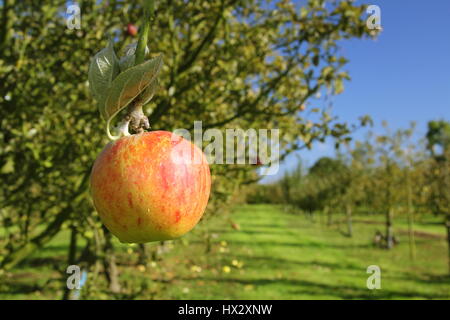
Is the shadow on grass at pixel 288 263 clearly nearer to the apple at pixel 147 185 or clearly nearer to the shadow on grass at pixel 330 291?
the shadow on grass at pixel 330 291

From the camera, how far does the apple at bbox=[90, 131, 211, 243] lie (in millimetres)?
953

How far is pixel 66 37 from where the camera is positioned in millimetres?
3842

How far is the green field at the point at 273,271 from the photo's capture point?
10.6 meters

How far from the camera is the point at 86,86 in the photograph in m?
3.84

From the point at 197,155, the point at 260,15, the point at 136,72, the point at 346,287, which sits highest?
the point at 260,15

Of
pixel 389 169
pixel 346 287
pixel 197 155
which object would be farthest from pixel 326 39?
pixel 389 169

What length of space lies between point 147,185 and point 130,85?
0.25 m

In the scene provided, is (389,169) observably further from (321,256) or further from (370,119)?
(370,119)

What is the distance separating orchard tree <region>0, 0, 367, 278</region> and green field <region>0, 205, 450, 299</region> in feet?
5.18

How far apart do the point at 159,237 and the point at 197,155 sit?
0.73ft
